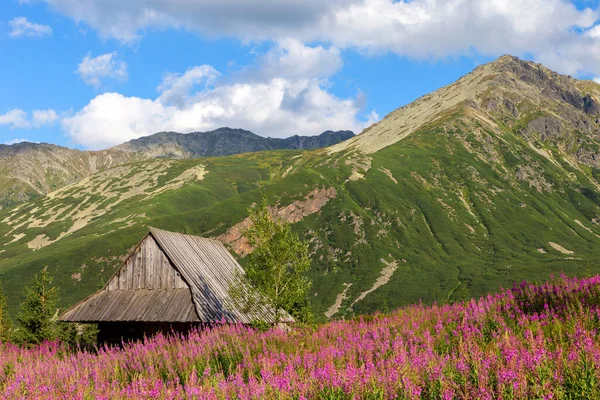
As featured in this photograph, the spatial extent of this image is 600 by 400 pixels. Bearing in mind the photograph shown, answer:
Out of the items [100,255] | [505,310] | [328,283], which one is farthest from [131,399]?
[100,255]

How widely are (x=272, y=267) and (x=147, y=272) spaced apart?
14.0m

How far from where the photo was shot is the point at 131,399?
638 cm

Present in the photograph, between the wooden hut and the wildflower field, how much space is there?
17367 millimetres

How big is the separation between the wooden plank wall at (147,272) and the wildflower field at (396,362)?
19.9 metres

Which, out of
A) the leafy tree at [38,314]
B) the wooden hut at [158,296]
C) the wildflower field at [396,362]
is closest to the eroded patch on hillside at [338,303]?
the leafy tree at [38,314]

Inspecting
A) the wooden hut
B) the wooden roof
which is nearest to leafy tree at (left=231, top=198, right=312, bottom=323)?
the wooden hut

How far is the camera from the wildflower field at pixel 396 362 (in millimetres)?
5383

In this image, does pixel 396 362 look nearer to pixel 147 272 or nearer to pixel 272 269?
pixel 272 269

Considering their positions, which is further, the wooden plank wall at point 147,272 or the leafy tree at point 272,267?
the wooden plank wall at point 147,272

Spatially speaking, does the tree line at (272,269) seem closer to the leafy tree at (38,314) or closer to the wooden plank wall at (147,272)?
the wooden plank wall at (147,272)

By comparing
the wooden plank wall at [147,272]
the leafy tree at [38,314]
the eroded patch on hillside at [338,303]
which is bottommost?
the eroded patch on hillside at [338,303]

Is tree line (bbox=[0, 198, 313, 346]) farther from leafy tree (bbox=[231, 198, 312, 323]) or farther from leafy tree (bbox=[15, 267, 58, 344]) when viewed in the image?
leafy tree (bbox=[15, 267, 58, 344])

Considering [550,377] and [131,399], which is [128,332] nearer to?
[131,399]

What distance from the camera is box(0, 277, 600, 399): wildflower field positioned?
538 cm
